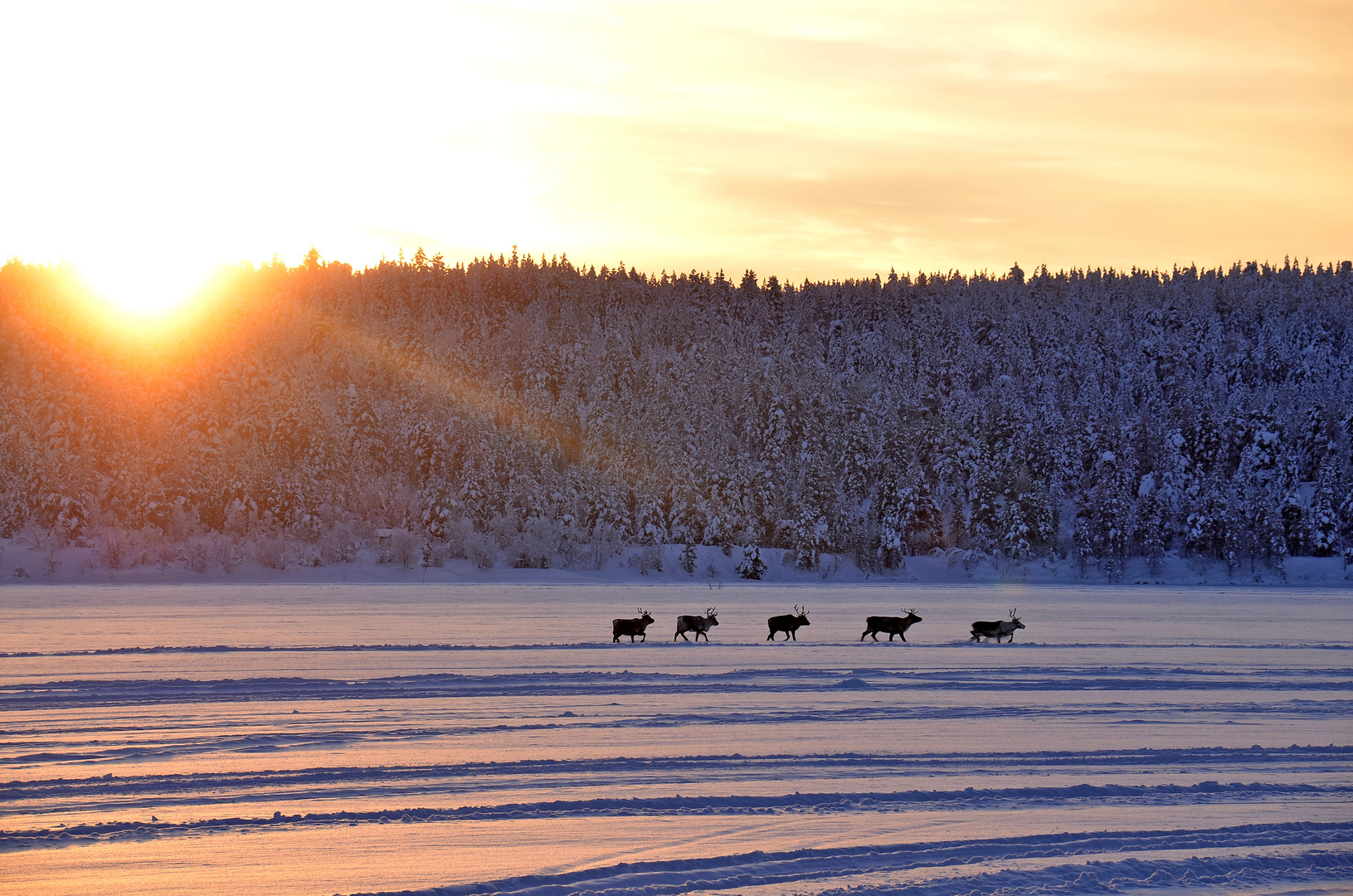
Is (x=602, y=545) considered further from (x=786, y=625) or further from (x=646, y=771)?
(x=646, y=771)

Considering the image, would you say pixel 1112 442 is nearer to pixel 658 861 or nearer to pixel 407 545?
pixel 407 545

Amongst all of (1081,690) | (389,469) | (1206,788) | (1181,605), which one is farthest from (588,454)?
(1206,788)

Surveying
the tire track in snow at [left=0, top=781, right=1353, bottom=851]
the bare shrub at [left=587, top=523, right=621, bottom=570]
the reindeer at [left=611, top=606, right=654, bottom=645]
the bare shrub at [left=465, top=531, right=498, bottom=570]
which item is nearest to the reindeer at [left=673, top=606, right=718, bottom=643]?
the reindeer at [left=611, top=606, right=654, bottom=645]

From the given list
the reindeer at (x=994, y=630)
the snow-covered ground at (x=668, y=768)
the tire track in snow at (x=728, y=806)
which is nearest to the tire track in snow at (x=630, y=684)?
the snow-covered ground at (x=668, y=768)

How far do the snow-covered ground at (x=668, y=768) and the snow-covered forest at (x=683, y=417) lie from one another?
2327 inches

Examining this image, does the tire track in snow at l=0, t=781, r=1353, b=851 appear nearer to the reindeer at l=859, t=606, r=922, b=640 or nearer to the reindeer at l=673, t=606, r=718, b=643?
the reindeer at l=859, t=606, r=922, b=640

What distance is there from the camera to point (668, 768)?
43.6 ft

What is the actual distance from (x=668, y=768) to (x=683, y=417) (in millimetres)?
96854

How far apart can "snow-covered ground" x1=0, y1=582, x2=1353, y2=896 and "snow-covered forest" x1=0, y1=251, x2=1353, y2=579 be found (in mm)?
59104

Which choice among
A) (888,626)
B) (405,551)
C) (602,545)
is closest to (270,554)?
(405,551)

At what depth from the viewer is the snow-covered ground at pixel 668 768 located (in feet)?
31.7

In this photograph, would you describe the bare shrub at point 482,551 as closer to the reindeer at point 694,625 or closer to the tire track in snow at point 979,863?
the reindeer at point 694,625

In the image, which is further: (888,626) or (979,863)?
(888,626)

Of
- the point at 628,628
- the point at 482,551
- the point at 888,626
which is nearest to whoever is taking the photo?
the point at 628,628
